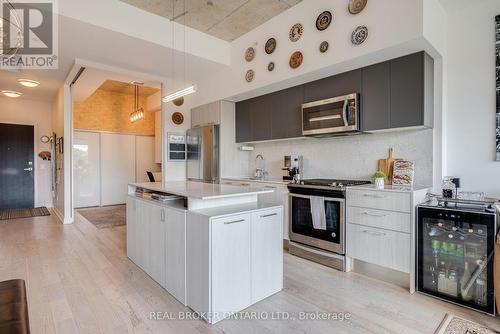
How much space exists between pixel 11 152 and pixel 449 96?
8921 millimetres

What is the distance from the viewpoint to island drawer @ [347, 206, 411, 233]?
2574 mm

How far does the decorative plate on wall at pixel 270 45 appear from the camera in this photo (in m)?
3.88

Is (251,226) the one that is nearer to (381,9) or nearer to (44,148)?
(381,9)

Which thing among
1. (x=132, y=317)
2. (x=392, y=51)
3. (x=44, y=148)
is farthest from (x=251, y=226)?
(x=44, y=148)

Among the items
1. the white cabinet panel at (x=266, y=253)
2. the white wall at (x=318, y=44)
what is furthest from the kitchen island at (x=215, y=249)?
the white wall at (x=318, y=44)

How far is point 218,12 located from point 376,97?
233 centimetres

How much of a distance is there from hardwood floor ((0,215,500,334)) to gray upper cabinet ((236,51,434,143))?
1.71 meters

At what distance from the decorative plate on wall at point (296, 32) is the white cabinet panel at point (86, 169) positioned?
19.7 ft

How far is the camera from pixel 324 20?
3.22 meters

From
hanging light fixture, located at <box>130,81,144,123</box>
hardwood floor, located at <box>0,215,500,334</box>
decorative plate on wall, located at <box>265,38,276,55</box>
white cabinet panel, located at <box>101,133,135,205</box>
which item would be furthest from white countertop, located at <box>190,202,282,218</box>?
white cabinet panel, located at <box>101,133,135,205</box>

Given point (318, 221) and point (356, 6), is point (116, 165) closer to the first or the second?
point (318, 221)

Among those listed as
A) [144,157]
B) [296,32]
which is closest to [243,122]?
[296,32]

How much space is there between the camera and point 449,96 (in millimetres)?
3047

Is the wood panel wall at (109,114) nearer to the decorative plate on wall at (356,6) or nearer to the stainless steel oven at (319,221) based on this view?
the stainless steel oven at (319,221)
